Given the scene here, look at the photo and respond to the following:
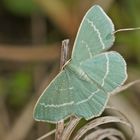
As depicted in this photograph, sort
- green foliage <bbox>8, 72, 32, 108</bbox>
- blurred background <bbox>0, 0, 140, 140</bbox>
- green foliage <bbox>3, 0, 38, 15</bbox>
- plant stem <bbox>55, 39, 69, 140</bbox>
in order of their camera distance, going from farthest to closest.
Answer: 1. green foliage <bbox>3, 0, 38, 15</bbox>
2. green foliage <bbox>8, 72, 32, 108</bbox>
3. blurred background <bbox>0, 0, 140, 140</bbox>
4. plant stem <bbox>55, 39, 69, 140</bbox>

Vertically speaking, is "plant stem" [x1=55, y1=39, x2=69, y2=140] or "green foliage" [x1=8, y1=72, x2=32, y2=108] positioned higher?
"plant stem" [x1=55, y1=39, x2=69, y2=140]

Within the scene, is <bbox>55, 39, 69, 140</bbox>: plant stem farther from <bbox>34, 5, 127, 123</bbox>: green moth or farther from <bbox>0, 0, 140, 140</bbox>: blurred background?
<bbox>0, 0, 140, 140</bbox>: blurred background

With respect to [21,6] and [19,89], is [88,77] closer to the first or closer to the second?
[19,89]

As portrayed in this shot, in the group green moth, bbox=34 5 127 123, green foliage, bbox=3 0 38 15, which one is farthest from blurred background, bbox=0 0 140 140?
green moth, bbox=34 5 127 123

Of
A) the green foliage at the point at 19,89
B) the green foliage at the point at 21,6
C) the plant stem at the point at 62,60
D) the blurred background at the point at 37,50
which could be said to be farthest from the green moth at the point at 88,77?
the green foliage at the point at 21,6

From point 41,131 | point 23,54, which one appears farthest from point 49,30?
point 41,131

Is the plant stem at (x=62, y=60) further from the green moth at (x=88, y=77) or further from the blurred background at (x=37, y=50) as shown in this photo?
the blurred background at (x=37, y=50)

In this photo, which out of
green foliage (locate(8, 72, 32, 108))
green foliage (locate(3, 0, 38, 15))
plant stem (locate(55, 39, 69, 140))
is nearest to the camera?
plant stem (locate(55, 39, 69, 140))
